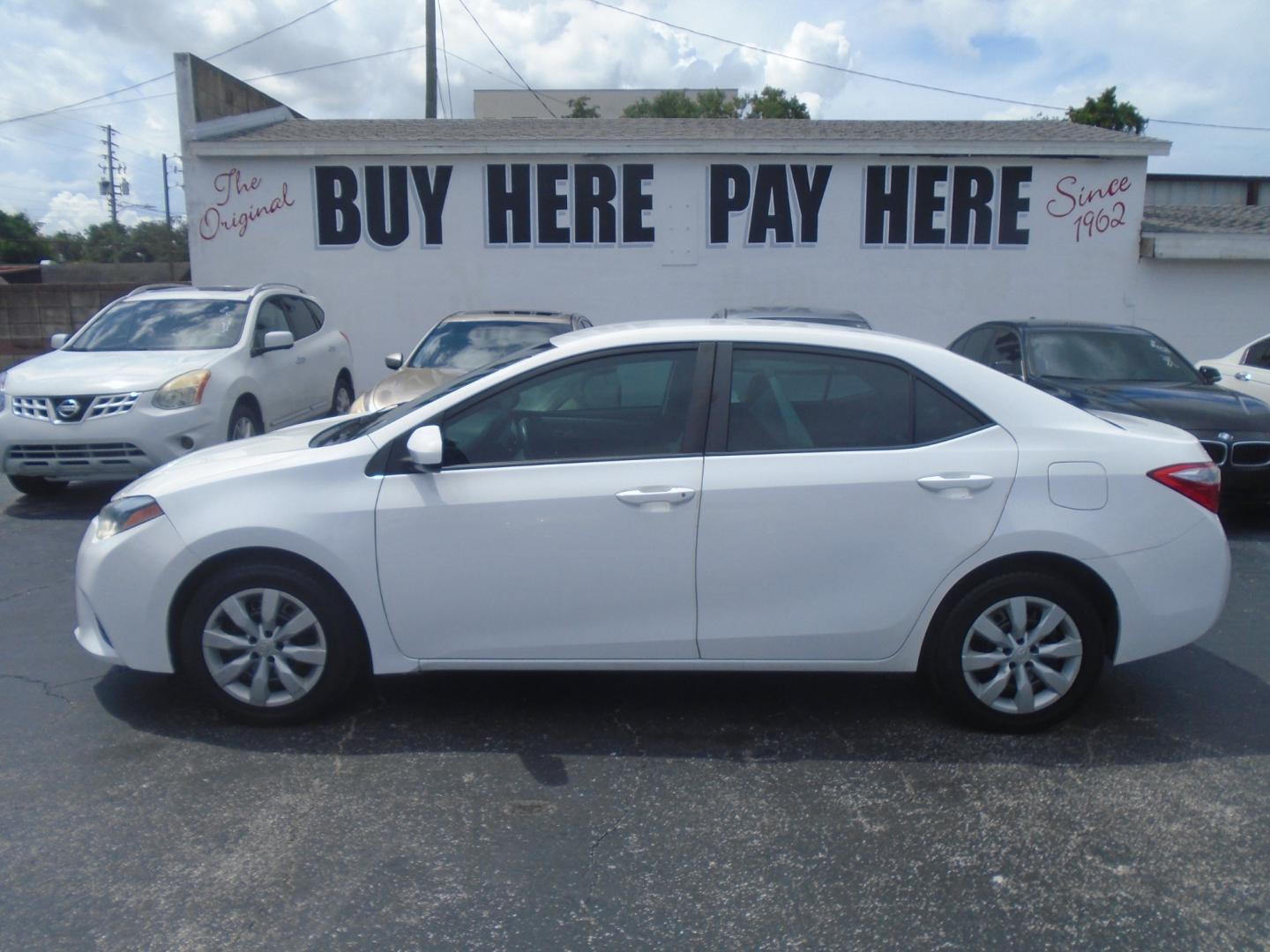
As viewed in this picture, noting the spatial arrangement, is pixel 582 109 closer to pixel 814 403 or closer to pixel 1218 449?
pixel 1218 449

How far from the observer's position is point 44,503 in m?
8.72

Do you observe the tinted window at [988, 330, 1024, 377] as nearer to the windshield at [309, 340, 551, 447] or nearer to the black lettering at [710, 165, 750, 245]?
the windshield at [309, 340, 551, 447]

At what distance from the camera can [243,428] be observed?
903 centimetres

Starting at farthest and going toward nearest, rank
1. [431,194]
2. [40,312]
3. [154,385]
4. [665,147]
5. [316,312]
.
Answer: [40,312] → [431,194] → [665,147] → [316,312] → [154,385]

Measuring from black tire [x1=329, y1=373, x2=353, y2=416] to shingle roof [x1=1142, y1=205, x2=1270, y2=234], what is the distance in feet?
36.0

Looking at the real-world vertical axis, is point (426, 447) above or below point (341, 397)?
above

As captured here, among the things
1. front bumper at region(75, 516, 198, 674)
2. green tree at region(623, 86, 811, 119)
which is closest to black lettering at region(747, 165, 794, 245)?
front bumper at region(75, 516, 198, 674)

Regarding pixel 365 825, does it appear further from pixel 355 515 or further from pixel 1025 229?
pixel 1025 229

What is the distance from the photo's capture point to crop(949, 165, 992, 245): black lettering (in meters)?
14.9

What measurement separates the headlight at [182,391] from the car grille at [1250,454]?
760 cm

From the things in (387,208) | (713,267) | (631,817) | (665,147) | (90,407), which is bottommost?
(631,817)

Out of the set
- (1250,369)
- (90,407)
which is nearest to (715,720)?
(90,407)

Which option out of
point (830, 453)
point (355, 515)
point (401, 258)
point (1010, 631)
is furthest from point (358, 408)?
point (401, 258)

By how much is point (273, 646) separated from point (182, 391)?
188 inches
